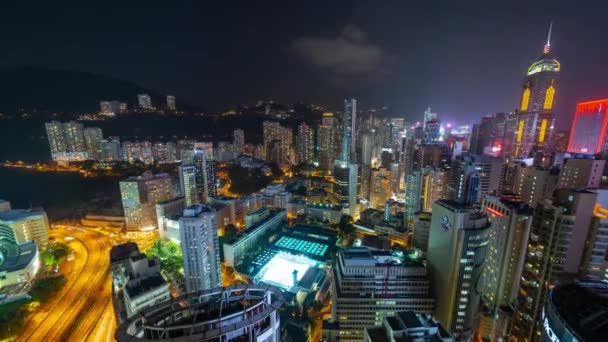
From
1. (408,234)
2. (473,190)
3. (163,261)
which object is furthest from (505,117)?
(163,261)

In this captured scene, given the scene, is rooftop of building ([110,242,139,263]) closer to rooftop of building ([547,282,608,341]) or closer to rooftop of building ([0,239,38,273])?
rooftop of building ([0,239,38,273])

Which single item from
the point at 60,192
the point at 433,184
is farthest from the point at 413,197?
the point at 60,192

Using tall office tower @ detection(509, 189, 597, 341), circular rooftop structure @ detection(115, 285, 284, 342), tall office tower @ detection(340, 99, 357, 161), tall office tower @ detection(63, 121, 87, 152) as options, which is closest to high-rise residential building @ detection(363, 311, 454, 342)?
circular rooftop structure @ detection(115, 285, 284, 342)

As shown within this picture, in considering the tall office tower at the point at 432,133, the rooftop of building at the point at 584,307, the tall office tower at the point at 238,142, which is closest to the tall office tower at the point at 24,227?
the tall office tower at the point at 238,142

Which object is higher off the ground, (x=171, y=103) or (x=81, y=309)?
(x=171, y=103)

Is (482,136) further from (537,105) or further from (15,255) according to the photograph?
(15,255)
